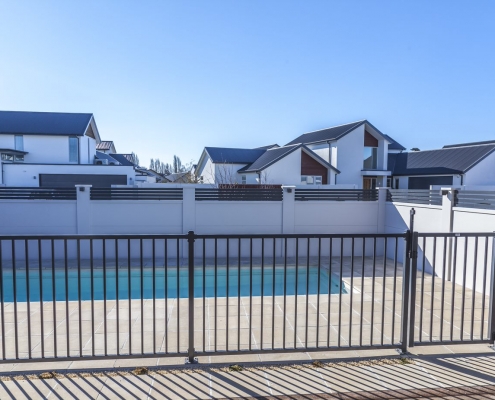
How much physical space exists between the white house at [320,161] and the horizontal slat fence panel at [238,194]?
1011 centimetres

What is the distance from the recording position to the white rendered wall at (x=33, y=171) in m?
19.8

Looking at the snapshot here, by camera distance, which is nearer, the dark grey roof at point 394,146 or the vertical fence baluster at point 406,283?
the vertical fence baluster at point 406,283

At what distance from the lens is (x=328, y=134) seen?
23625 mm

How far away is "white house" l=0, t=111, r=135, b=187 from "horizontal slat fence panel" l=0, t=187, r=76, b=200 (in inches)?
455

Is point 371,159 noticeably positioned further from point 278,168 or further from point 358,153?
point 278,168

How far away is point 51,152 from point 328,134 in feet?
59.6

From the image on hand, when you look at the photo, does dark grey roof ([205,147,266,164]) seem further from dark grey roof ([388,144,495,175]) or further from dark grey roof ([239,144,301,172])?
dark grey roof ([388,144,495,175])

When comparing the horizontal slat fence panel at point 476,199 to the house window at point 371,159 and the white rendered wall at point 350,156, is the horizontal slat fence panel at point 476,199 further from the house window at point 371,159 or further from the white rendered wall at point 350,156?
the house window at point 371,159

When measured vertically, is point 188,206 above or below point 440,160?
below

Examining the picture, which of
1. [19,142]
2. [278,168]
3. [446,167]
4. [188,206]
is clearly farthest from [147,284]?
[19,142]

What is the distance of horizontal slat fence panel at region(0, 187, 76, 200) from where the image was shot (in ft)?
31.6

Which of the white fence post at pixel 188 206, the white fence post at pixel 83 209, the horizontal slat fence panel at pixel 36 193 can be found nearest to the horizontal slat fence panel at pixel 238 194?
the white fence post at pixel 188 206

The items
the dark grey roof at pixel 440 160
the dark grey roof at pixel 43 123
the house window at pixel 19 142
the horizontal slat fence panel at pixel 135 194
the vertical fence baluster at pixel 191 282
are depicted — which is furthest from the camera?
the dark grey roof at pixel 43 123

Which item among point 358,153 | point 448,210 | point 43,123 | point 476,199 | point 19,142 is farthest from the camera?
point 43,123
